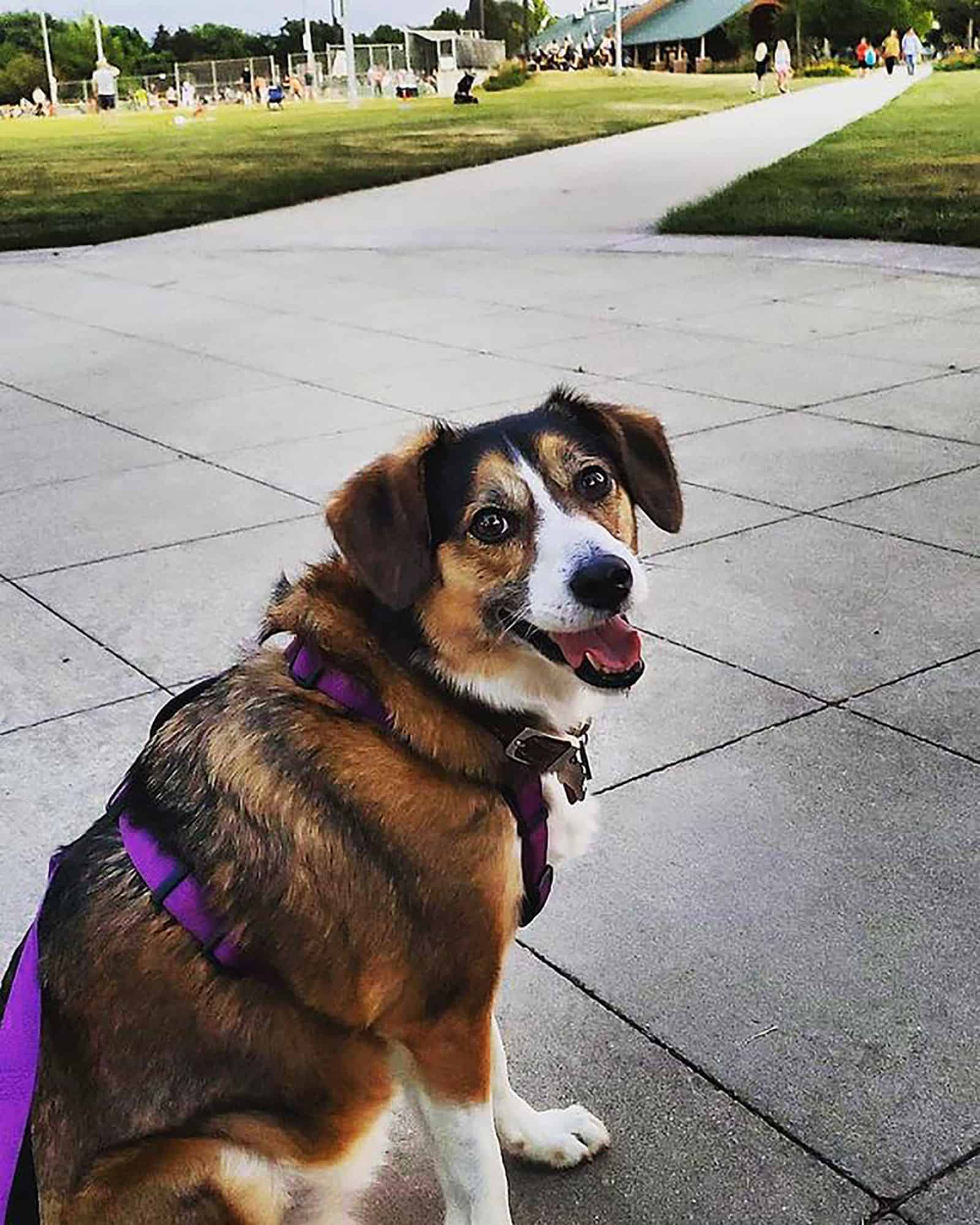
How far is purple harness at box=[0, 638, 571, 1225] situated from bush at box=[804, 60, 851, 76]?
242 ft

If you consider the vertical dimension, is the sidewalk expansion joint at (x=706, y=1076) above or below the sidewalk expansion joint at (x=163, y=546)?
below

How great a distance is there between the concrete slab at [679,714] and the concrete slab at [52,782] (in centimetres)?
154

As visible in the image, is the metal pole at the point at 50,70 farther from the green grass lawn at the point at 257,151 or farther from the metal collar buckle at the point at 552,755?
the metal collar buckle at the point at 552,755

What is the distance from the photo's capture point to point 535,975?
3.58 meters

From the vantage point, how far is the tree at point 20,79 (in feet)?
289

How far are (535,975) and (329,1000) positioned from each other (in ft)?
3.79

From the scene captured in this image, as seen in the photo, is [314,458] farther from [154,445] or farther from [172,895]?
[172,895]

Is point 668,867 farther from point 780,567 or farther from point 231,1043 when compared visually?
point 780,567

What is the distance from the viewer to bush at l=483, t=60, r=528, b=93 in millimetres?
70312

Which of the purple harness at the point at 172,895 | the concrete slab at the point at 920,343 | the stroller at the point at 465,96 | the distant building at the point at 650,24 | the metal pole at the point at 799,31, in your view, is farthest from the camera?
Answer: the distant building at the point at 650,24

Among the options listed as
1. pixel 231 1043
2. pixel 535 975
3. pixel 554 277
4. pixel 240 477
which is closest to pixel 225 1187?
pixel 231 1043

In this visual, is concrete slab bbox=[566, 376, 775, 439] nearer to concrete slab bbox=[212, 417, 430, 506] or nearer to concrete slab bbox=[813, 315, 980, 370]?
concrete slab bbox=[212, 417, 430, 506]

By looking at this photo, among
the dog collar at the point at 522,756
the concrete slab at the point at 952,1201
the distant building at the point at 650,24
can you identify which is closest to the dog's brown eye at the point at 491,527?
the dog collar at the point at 522,756

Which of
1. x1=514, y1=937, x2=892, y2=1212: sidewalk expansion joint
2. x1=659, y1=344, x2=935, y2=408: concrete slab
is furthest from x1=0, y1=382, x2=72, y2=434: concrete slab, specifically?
x1=514, y1=937, x2=892, y2=1212: sidewalk expansion joint
